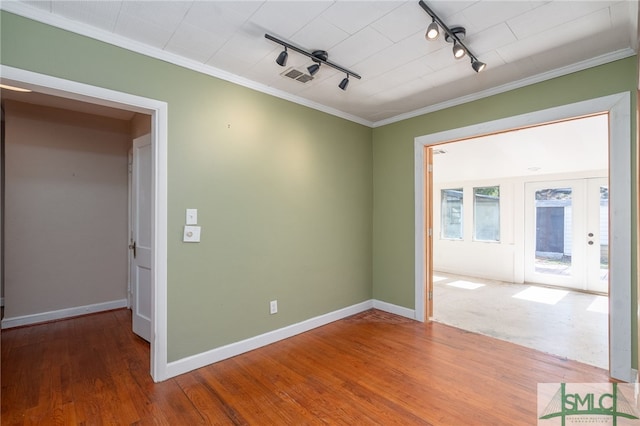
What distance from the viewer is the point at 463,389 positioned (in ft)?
7.70

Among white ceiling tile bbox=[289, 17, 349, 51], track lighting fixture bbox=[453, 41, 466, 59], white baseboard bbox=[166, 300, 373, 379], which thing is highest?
white ceiling tile bbox=[289, 17, 349, 51]

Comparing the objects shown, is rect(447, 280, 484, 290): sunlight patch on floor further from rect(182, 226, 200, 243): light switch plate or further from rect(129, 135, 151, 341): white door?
rect(129, 135, 151, 341): white door

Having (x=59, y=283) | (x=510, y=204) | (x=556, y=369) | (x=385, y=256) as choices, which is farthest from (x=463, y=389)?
(x=510, y=204)

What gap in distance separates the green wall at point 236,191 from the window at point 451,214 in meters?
4.35

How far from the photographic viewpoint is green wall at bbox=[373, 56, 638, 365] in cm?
Result: 270

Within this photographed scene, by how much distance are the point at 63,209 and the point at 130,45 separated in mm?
2846

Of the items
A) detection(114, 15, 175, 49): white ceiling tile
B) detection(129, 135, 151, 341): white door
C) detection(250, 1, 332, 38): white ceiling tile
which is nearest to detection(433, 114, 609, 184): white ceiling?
detection(250, 1, 332, 38): white ceiling tile

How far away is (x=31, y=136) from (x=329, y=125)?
3769mm

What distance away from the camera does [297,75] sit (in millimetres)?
2857

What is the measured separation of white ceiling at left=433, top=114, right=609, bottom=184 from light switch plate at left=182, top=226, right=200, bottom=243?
3.51m

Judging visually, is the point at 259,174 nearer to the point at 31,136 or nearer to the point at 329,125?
the point at 329,125

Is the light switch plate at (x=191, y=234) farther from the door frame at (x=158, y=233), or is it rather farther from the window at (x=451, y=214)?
the window at (x=451, y=214)

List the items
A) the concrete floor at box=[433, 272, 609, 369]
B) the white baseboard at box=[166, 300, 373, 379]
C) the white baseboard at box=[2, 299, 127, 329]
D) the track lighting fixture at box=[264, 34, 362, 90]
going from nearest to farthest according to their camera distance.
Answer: the track lighting fixture at box=[264, 34, 362, 90] < the white baseboard at box=[166, 300, 373, 379] < the concrete floor at box=[433, 272, 609, 369] < the white baseboard at box=[2, 299, 127, 329]

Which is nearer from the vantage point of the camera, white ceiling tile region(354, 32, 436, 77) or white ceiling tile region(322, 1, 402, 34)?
white ceiling tile region(322, 1, 402, 34)
